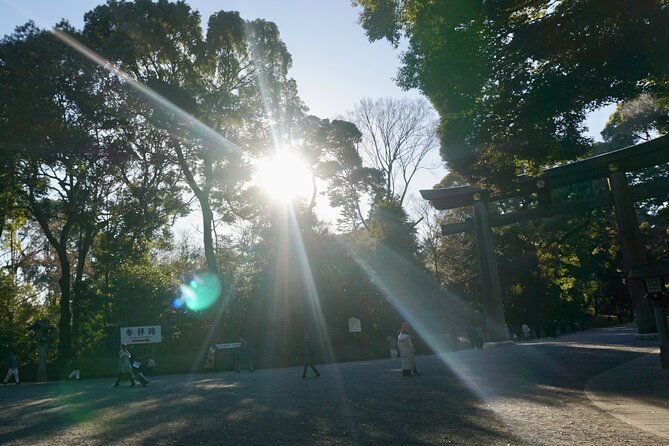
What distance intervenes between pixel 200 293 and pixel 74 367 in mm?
8081

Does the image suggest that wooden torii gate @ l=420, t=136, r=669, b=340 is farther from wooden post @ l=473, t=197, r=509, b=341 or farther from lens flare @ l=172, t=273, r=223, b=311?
lens flare @ l=172, t=273, r=223, b=311

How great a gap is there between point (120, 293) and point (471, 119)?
83.4ft

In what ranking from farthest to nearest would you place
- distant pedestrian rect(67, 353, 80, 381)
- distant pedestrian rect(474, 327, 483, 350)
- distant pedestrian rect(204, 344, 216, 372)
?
distant pedestrian rect(474, 327, 483, 350)
distant pedestrian rect(67, 353, 80, 381)
distant pedestrian rect(204, 344, 216, 372)

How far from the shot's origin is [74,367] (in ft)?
94.1

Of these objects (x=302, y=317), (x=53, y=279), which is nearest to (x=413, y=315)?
(x=302, y=317)

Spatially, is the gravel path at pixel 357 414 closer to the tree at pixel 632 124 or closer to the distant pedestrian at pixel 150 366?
the distant pedestrian at pixel 150 366

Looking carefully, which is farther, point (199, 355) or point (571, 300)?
point (571, 300)


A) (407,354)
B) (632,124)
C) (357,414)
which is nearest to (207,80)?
(407,354)

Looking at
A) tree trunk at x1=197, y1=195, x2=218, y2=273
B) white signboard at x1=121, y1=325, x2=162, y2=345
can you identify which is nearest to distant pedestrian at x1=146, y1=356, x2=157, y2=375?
white signboard at x1=121, y1=325, x2=162, y2=345

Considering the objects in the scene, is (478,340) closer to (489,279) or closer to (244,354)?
(489,279)

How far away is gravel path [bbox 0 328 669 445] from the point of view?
6.93m

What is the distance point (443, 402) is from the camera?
31.6ft

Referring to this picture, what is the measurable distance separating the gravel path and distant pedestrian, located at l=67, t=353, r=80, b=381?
13.9m

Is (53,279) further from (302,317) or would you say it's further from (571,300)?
(571,300)
